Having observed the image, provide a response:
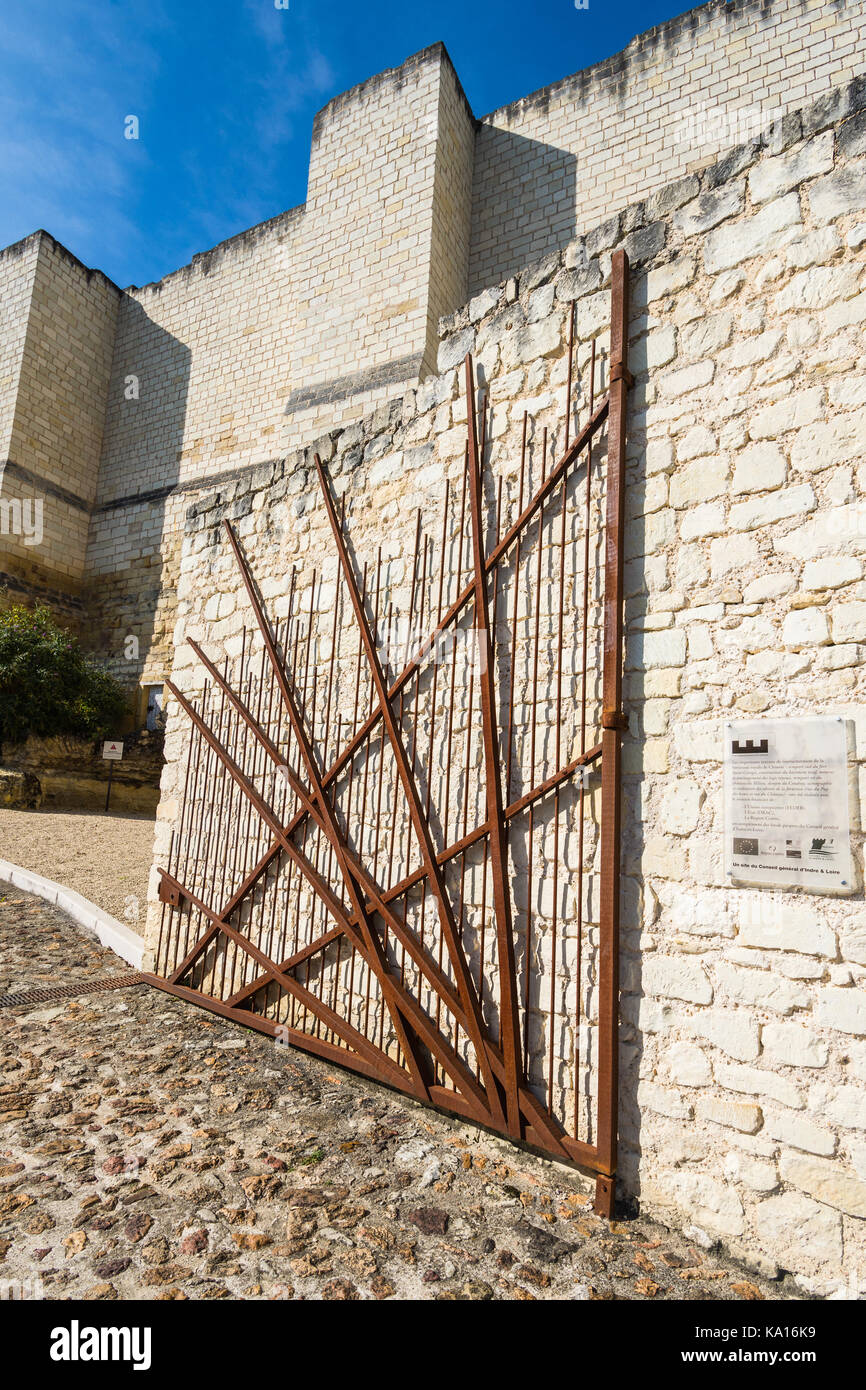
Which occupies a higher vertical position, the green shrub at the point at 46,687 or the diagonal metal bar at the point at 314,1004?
the green shrub at the point at 46,687

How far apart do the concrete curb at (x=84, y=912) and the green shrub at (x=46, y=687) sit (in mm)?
4803

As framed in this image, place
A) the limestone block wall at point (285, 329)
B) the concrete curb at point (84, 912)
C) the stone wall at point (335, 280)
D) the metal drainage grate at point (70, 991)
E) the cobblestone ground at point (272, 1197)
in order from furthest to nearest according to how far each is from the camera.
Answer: the limestone block wall at point (285, 329)
the stone wall at point (335, 280)
the concrete curb at point (84, 912)
the metal drainage grate at point (70, 991)
the cobblestone ground at point (272, 1197)

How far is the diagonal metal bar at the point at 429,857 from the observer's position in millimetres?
2746

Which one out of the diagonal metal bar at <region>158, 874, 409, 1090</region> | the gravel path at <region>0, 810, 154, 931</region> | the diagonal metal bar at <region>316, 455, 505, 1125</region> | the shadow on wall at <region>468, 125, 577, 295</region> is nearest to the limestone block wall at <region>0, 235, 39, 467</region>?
the gravel path at <region>0, 810, 154, 931</region>

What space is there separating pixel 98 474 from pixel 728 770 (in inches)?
648

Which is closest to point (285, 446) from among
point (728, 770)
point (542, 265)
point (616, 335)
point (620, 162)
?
point (620, 162)

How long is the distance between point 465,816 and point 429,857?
0.73ft

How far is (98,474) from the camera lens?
52.0ft

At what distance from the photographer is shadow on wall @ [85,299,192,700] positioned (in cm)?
1416

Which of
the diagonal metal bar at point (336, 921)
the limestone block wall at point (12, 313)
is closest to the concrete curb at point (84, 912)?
the diagonal metal bar at point (336, 921)

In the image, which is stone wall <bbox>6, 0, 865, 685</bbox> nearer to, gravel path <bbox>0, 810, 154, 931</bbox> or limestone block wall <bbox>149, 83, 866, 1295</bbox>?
gravel path <bbox>0, 810, 154, 931</bbox>
